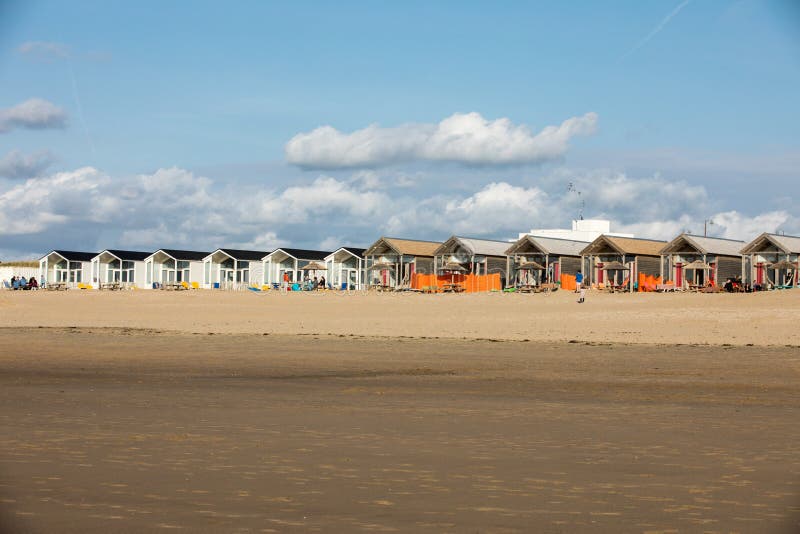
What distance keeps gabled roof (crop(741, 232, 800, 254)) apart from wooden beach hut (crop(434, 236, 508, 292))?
15819 mm

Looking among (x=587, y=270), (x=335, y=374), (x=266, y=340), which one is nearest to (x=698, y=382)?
(x=335, y=374)

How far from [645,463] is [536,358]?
13643mm

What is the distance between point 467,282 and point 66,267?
42.9 meters

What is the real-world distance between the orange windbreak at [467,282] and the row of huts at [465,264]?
0.07 m

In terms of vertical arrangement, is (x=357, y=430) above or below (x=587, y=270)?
below

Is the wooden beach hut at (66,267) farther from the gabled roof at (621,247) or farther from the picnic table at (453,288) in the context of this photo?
the gabled roof at (621,247)

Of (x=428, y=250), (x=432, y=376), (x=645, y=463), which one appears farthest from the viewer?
(x=428, y=250)

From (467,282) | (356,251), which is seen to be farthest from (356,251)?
(467,282)

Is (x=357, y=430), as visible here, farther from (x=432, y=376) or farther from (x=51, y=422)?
(x=432, y=376)

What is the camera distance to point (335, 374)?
18.5 meters

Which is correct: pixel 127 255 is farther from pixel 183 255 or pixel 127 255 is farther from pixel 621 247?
pixel 621 247

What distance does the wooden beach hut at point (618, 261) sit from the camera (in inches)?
2368

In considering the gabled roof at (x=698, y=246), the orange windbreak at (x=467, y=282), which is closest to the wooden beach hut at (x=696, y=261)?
the gabled roof at (x=698, y=246)

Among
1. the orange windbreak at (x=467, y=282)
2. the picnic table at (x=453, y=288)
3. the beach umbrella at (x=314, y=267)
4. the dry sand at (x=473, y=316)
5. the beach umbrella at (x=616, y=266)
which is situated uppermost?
the beach umbrella at (x=314, y=267)
